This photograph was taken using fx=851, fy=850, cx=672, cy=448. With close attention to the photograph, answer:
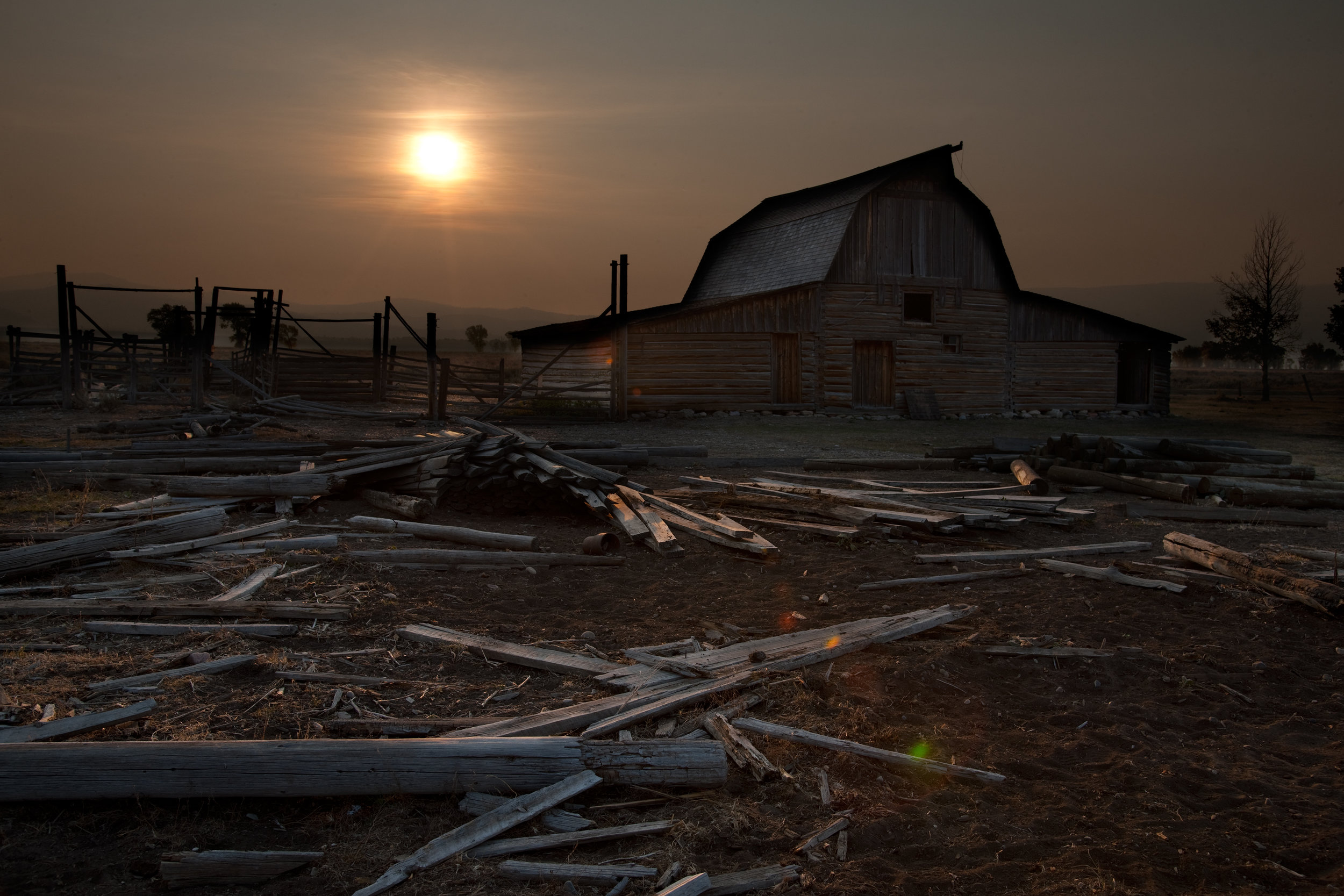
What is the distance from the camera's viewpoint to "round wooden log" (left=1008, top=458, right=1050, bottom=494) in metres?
11.7

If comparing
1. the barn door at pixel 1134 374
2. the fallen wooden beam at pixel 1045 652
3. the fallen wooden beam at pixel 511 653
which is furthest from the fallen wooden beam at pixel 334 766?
the barn door at pixel 1134 374

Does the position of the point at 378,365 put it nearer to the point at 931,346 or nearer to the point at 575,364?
the point at 575,364

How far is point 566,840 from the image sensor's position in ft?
11.5

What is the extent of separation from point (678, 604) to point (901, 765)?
2986 millimetres

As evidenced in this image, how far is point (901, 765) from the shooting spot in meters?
4.24

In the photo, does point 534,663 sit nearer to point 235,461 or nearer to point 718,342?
point 235,461

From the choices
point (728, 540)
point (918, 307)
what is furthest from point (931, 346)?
point (728, 540)

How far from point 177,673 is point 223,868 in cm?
212

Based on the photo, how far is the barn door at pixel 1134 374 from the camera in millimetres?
30891

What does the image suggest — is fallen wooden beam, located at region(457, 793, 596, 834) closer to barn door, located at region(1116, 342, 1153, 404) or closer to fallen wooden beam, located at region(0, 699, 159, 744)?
fallen wooden beam, located at region(0, 699, 159, 744)

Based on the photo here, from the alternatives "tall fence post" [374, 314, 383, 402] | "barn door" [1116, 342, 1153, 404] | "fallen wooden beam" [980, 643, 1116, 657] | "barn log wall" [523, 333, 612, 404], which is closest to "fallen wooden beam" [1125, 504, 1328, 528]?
"fallen wooden beam" [980, 643, 1116, 657]

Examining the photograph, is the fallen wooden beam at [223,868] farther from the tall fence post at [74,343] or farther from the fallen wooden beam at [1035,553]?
the tall fence post at [74,343]

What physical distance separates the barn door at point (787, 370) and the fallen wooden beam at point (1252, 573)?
19.4 m

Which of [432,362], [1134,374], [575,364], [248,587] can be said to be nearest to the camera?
[248,587]
